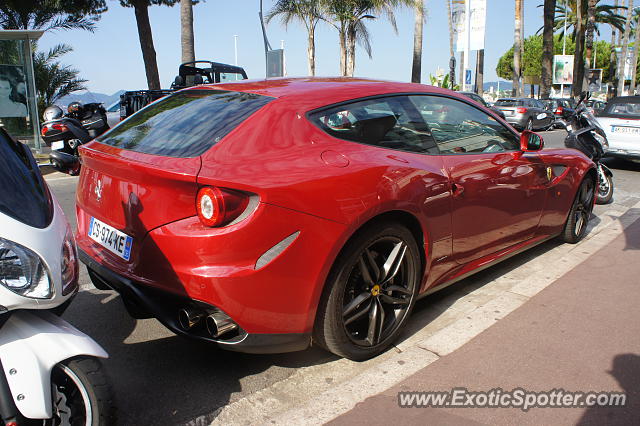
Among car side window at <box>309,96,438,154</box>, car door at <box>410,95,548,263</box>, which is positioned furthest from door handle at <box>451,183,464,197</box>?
car side window at <box>309,96,438,154</box>

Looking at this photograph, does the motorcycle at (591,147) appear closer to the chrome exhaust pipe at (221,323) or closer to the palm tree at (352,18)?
the chrome exhaust pipe at (221,323)

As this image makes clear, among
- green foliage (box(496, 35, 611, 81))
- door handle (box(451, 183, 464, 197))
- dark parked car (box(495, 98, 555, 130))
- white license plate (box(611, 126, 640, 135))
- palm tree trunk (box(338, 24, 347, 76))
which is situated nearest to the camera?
door handle (box(451, 183, 464, 197))

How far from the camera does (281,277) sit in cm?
252

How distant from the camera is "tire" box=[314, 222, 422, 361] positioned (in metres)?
2.77

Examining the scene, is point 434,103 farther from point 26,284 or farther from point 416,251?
point 26,284

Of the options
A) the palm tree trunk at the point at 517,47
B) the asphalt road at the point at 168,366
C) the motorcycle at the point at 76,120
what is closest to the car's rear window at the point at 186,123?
the asphalt road at the point at 168,366

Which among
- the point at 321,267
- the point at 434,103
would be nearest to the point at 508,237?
the point at 434,103

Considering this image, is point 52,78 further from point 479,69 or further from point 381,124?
point 479,69

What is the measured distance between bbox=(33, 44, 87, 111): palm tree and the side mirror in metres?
17.5

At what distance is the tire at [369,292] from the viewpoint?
9.10ft

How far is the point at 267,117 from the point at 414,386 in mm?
→ 1514

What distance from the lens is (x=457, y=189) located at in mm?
3385

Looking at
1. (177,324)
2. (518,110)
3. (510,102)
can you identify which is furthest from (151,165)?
(510,102)

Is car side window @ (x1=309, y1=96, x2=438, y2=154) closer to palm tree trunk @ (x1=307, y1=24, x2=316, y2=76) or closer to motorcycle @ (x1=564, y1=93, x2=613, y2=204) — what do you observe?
motorcycle @ (x1=564, y1=93, x2=613, y2=204)
